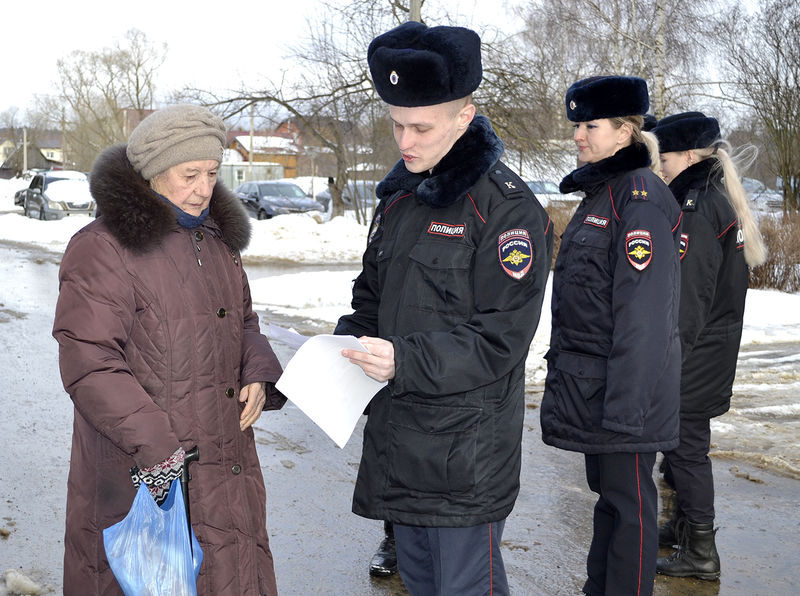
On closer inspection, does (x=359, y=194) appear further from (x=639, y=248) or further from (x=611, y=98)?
(x=639, y=248)

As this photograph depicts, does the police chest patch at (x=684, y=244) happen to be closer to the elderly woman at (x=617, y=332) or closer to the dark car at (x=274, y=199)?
the elderly woman at (x=617, y=332)

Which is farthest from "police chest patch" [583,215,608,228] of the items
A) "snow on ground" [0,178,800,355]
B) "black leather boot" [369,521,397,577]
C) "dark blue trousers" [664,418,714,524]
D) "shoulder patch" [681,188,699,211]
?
"snow on ground" [0,178,800,355]

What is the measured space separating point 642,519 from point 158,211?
80.7 inches

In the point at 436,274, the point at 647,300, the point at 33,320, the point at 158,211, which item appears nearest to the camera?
the point at 436,274

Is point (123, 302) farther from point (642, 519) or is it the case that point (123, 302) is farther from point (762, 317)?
point (762, 317)

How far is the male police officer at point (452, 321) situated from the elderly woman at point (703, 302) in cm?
163

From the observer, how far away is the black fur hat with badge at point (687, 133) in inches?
157

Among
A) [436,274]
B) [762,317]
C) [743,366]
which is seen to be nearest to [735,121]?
[762,317]

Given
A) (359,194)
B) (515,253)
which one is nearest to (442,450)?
(515,253)

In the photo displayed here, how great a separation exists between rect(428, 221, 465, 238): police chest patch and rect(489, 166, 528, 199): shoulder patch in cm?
16

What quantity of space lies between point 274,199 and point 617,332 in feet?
79.8

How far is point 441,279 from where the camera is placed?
7.62 ft

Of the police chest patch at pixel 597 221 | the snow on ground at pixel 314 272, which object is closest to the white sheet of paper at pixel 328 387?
the police chest patch at pixel 597 221

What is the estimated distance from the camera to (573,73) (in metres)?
22.0
